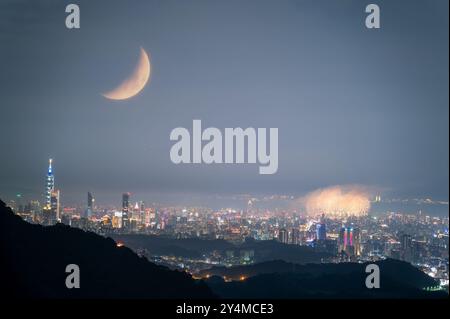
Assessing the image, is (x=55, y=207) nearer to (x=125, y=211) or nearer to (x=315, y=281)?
(x=125, y=211)

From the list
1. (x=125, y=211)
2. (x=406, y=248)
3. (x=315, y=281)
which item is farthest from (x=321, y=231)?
(x=125, y=211)

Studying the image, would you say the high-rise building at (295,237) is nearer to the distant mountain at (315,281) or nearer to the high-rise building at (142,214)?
the distant mountain at (315,281)

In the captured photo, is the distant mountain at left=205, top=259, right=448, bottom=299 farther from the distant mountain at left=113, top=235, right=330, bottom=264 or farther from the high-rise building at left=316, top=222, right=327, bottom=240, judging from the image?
the high-rise building at left=316, top=222, right=327, bottom=240

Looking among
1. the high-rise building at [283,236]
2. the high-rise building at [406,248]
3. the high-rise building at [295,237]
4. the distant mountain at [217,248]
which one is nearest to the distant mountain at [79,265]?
the distant mountain at [217,248]

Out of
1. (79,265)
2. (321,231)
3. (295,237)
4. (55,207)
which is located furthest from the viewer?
(321,231)

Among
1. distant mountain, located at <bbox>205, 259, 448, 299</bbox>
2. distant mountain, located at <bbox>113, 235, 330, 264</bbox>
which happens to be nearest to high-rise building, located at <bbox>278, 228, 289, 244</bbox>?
distant mountain, located at <bbox>113, 235, 330, 264</bbox>
